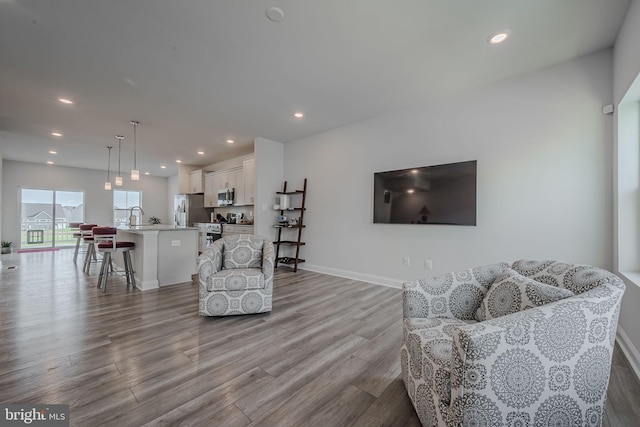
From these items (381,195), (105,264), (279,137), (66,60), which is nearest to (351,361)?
(381,195)

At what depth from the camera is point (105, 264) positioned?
3.71 m

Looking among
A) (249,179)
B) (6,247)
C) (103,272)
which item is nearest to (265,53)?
(249,179)

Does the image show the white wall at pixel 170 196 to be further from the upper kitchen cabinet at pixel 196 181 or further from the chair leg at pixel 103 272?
the chair leg at pixel 103 272

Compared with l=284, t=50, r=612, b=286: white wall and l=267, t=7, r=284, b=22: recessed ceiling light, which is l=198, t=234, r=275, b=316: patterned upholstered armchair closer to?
l=284, t=50, r=612, b=286: white wall

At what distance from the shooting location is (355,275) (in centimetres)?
443

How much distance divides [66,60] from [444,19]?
3.77 m

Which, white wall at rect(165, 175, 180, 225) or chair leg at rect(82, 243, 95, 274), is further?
white wall at rect(165, 175, 180, 225)

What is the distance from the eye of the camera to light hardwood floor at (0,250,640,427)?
4.70 feet

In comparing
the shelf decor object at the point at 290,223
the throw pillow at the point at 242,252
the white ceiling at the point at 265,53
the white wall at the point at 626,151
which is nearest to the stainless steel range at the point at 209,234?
the shelf decor object at the point at 290,223

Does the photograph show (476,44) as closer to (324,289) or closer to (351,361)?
(351,361)

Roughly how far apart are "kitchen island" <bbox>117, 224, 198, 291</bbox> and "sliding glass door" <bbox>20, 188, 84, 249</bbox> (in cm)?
648

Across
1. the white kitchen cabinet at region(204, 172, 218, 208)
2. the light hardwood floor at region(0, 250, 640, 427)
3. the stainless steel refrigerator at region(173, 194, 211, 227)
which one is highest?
the white kitchen cabinet at region(204, 172, 218, 208)

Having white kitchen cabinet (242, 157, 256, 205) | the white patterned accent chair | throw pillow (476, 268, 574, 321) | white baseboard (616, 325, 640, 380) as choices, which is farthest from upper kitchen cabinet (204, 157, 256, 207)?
white baseboard (616, 325, 640, 380)

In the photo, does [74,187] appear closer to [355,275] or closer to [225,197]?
[225,197]
